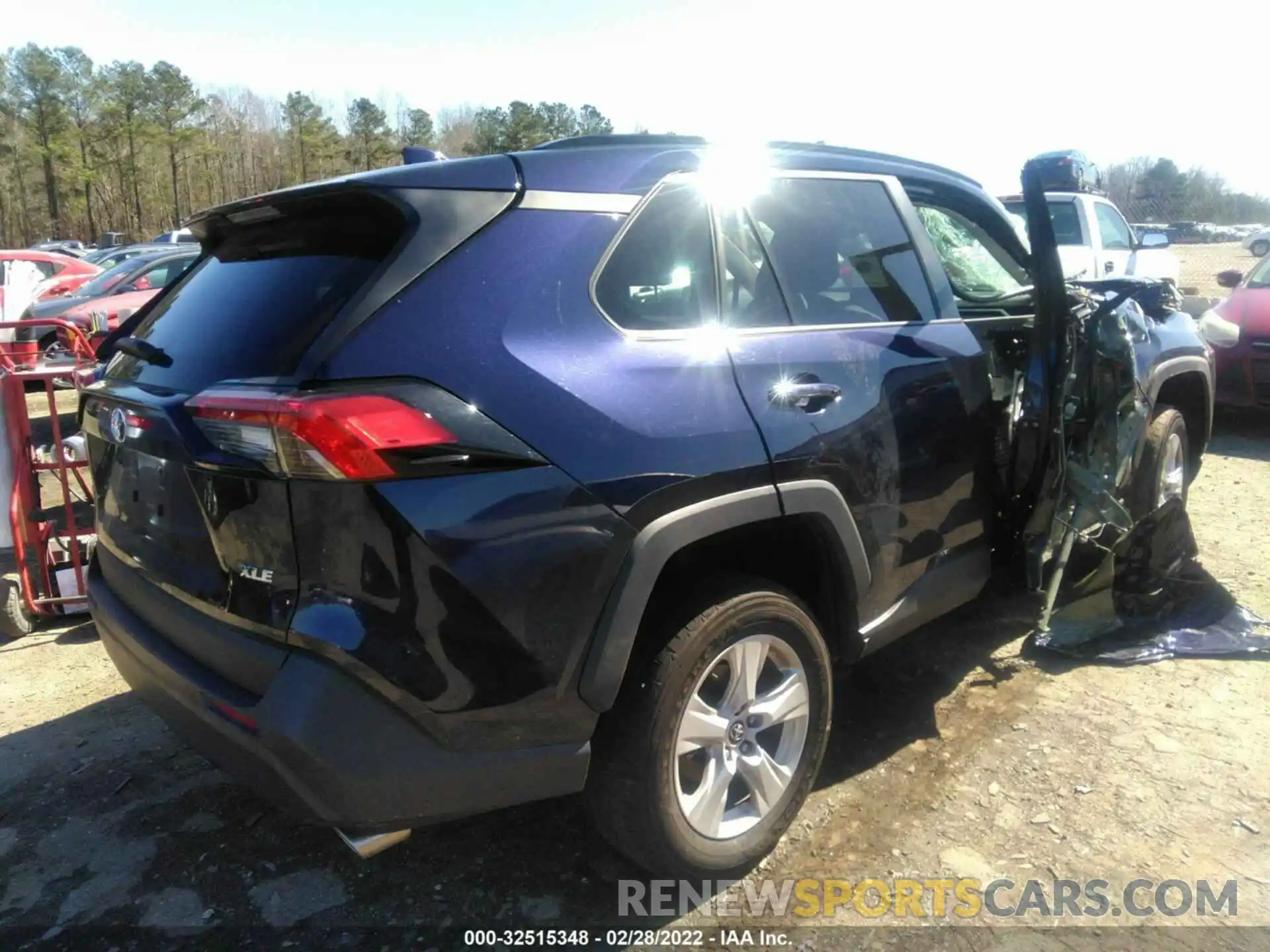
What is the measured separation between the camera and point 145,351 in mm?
2402

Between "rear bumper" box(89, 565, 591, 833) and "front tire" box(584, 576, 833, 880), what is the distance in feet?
0.53

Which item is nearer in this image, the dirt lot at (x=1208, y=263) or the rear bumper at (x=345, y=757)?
the rear bumper at (x=345, y=757)

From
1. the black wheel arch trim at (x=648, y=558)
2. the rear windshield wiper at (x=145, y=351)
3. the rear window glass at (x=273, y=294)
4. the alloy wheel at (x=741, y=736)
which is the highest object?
the rear window glass at (x=273, y=294)

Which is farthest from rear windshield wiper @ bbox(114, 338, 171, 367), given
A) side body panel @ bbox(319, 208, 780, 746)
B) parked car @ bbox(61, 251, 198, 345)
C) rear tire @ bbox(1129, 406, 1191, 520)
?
parked car @ bbox(61, 251, 198, 345)

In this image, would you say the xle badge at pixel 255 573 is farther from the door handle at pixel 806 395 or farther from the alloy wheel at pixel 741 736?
the door handle at pixel 806 395

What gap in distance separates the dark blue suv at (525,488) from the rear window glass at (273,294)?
0.04 feet

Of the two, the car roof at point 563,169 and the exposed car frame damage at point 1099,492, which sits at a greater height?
the car roof at point 563,169

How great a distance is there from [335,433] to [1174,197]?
43023mm

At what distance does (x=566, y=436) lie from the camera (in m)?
1.97

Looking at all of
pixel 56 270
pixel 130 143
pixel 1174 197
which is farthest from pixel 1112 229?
pixel 130 143

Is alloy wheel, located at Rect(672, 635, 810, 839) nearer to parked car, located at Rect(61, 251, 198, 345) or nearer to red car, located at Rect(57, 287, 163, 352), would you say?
parked car, located at Rect(61, 251, 198, 345)

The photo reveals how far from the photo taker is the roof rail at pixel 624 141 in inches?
99.9

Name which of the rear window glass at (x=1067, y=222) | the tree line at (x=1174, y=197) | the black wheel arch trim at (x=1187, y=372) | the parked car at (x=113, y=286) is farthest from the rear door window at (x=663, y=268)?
the tree line at (x=1174, y=197)

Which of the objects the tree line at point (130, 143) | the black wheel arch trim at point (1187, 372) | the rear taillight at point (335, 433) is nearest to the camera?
the rear taillight at point (335, 433)
